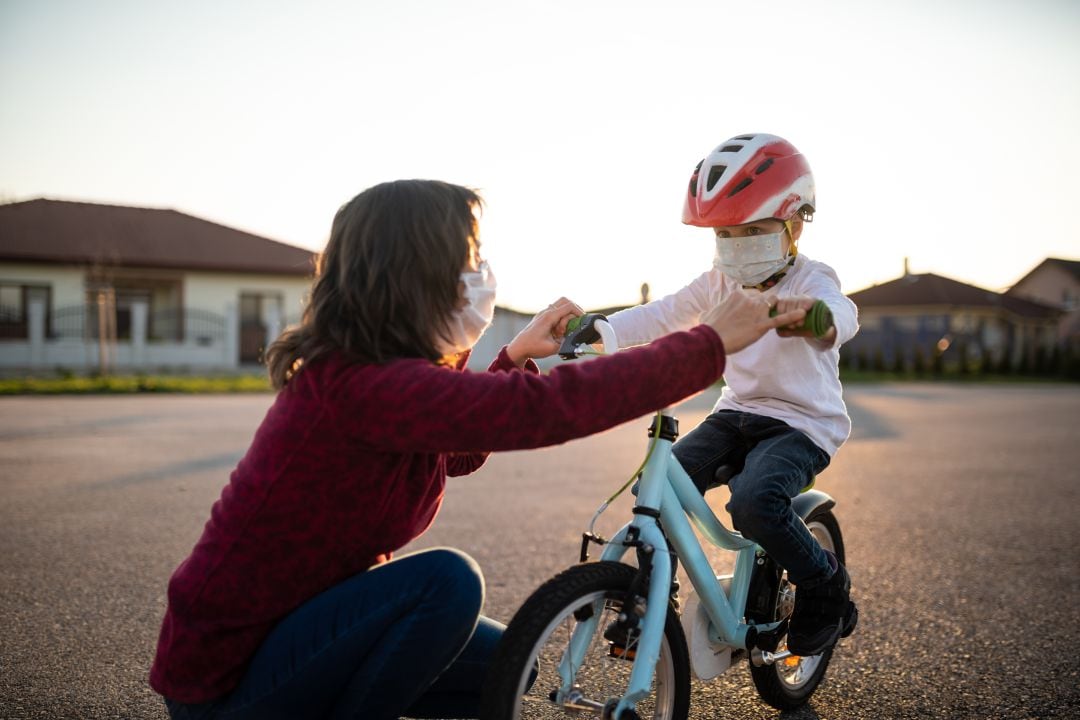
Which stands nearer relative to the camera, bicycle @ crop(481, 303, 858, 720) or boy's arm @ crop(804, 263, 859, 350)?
bicycle @ crop(481, 303, 858, 720)

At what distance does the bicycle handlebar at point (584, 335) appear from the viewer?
232 cm

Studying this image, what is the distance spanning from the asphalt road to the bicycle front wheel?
2.20ft

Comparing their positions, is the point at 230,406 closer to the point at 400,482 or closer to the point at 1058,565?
the point at 1058,565

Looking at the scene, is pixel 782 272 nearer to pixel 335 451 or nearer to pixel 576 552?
pixel 335 451

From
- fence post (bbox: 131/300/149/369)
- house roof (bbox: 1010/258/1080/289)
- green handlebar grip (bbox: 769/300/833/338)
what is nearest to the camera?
green handlebar grip (bbox: 769/300/833/338)

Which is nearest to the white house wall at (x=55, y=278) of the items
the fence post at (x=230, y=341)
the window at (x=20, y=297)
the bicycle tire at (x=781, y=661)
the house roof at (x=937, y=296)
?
the window at (x=20, y=297)

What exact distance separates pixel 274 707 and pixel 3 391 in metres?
18.7

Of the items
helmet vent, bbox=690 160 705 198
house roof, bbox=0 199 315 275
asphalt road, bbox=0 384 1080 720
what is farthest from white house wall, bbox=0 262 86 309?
helmet vent, bbox=690 160 705 198

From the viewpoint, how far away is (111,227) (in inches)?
1353

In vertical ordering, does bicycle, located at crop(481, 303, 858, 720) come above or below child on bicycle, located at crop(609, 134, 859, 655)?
below

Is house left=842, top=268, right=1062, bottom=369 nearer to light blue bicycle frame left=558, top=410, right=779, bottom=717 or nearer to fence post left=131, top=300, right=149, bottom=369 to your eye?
fence post left=131, top=300, right=149, bottom=369

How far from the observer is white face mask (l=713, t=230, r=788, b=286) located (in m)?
2.82

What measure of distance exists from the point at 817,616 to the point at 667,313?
3.57 ft

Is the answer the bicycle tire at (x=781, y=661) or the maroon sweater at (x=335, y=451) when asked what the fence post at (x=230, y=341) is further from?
the maroon sweater at (x=335, y=451)
